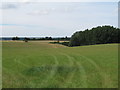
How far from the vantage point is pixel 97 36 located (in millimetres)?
89125

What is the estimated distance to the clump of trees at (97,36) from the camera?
84.1 metres

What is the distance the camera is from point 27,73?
15.4m

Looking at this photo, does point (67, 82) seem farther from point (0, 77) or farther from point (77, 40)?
point (77, 40)

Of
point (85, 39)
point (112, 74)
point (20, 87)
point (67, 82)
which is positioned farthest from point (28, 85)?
point (85, 39)

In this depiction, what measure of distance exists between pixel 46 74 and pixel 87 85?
14.3 feet

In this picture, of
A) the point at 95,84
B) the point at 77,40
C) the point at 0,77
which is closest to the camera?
the point at 95,84

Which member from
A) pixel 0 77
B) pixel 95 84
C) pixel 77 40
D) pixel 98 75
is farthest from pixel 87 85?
pixel 77 40

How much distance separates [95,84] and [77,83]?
1304mm

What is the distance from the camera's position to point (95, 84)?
1221cm

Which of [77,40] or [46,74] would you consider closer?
[46,74]

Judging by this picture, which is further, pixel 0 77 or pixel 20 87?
Answer: pixel 0 77

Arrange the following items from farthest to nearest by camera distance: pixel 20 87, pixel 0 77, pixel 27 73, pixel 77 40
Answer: pixel 77 40
pixel 27 73
pixel 0 77
pixel 20 87

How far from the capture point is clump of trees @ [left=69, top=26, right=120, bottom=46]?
84125 mm

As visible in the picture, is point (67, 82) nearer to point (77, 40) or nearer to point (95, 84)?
point (95, 84)
